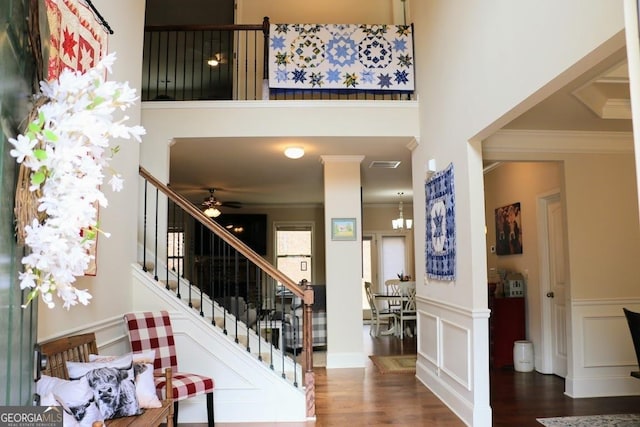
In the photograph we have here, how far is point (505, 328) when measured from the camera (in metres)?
6.07

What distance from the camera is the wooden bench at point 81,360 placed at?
2.55m

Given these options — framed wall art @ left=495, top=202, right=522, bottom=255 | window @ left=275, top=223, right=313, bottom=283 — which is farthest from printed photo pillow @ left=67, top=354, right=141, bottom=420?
window @ left=275, top=223, right=313, bottom=283

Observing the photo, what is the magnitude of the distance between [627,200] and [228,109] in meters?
4.19

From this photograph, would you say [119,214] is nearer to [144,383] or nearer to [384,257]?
[144,383]

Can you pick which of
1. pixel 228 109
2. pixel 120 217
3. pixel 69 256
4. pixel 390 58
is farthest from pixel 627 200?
pixel 69 256

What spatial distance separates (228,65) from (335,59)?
11.3 ft

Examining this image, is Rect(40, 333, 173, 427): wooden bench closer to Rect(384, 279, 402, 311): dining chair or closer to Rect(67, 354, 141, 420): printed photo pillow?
Rect(67, 354, 141, 420): printed photo pillow

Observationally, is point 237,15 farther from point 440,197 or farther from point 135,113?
point 440,197

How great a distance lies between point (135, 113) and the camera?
430 centimetres

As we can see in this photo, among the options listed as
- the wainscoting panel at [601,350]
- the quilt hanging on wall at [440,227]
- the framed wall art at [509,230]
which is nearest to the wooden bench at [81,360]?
the quilt hanging on wall at [440,227]

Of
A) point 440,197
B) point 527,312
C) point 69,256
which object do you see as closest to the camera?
point 69,256

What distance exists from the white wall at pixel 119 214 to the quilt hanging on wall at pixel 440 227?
2.68 m

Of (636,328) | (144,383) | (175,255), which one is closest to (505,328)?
(636,328)

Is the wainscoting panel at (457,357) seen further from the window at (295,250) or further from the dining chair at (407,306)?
the window at (295,250)
